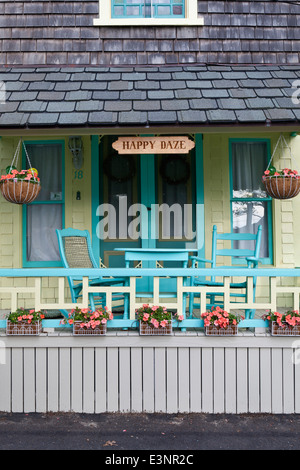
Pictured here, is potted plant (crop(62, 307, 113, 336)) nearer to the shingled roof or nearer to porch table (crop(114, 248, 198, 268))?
porch table (crop(114, 248, 198, 268))

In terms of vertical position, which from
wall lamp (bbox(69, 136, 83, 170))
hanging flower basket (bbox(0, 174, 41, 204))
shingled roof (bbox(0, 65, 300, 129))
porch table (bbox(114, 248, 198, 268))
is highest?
shingled roof (bbox(0, 65, 300, 129))

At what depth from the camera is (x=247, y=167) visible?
500 centimetres

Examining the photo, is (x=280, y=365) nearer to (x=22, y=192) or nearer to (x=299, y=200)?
(x=299, y=200)

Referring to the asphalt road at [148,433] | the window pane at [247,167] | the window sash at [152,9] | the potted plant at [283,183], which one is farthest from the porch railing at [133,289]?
the window sash at [152,9]

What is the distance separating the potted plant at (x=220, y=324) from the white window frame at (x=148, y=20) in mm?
3565

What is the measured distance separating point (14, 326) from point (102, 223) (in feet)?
6.38

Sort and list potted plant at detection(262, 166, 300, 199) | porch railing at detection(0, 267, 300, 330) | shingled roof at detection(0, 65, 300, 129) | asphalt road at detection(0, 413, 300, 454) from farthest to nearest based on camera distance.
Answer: potted plant at detection(262, 166, 300, 199) → shingled roof at detection(0, 65, 300, 129) → porch railing at detection(0, 267, 300, 330) → asphalt road at detection(0, 413, 300, 454)

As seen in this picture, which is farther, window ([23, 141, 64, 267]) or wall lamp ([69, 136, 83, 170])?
window ([23, 141, 64, 267])

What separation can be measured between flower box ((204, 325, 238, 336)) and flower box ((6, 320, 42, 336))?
1.36 meters

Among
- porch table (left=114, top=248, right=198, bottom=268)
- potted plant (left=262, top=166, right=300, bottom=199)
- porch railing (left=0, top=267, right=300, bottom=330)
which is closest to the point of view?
porch railing (left=0, top=267, right=300, bottom=330)

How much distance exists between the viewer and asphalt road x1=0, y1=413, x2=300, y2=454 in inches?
107

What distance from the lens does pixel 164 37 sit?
4.94m

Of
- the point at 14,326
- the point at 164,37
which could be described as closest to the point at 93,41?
the point at 164,37

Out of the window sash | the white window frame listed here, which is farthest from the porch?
the window sash
